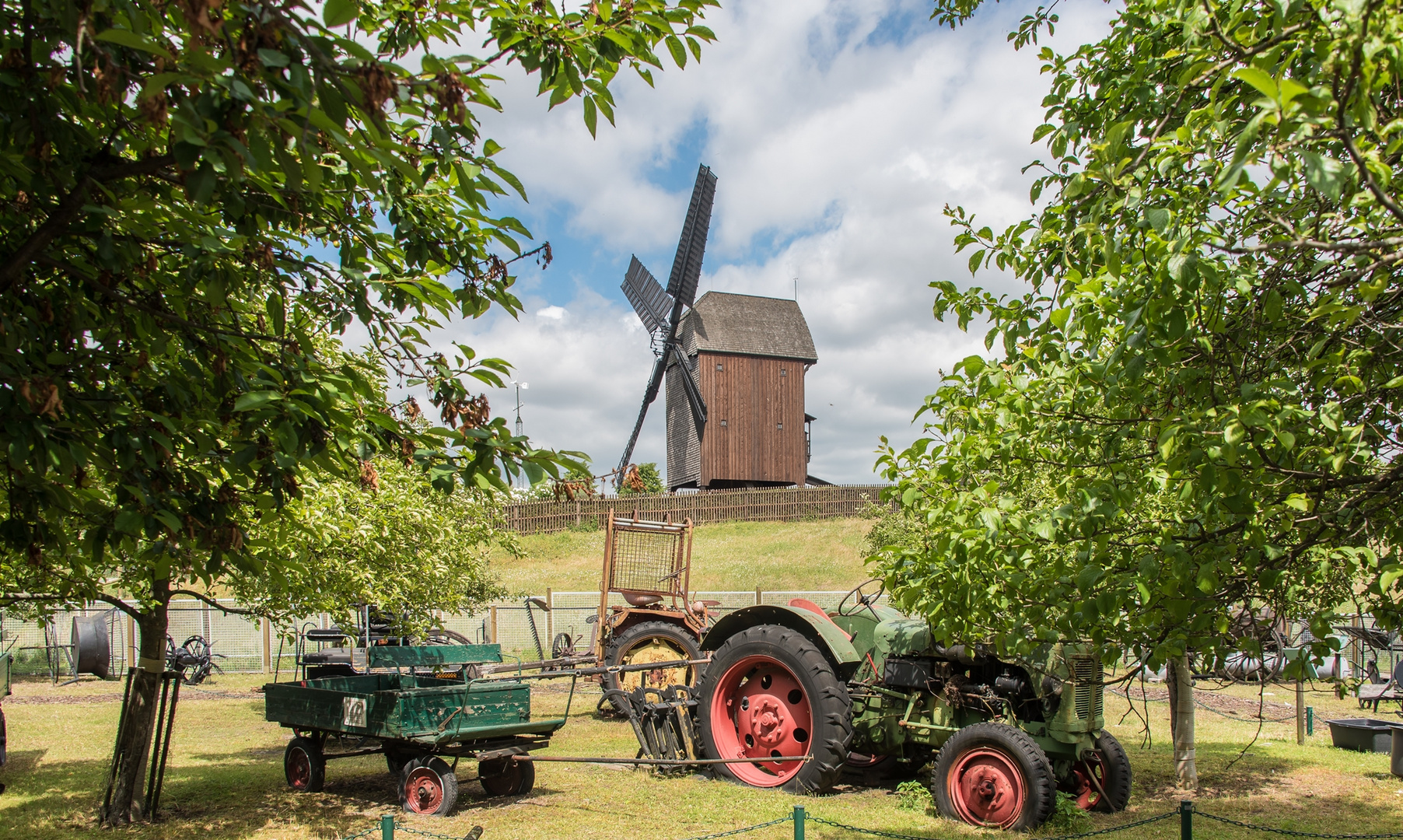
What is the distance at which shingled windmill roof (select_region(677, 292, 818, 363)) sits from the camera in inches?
1535

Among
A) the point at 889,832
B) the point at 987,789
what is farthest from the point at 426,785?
the point at 987,789

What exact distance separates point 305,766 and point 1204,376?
8.14m

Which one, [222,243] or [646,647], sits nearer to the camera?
[222,243]

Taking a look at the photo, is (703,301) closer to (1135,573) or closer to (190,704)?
(190,704)

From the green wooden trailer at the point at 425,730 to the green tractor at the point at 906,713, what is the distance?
182cm

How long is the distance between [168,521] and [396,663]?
737cm

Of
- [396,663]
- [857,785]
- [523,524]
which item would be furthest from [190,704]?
[523,524]

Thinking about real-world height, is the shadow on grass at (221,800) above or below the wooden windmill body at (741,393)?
below

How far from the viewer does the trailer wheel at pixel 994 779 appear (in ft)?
22.0

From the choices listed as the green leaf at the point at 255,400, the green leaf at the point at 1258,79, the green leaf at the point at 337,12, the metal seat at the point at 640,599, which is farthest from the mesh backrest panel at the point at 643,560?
the green leaf at the point at 1258,79

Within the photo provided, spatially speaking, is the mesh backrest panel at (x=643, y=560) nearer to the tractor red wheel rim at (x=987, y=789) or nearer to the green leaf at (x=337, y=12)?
the tractor red wheel rim at (x=987, y=789)

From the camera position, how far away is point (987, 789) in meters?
6.95

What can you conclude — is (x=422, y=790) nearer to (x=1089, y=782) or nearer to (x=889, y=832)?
(x=889, y=832)

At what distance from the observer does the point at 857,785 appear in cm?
859
